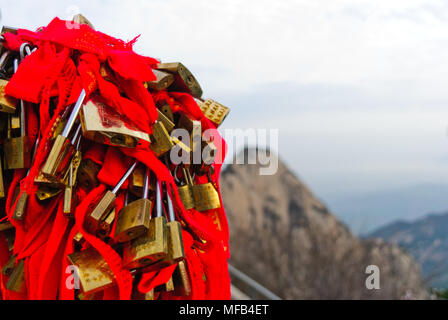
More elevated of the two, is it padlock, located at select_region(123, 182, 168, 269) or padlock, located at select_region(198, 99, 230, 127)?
padlock, located at select_region(198, 99, 230, 127)

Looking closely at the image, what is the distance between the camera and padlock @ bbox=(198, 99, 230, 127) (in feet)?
6.61

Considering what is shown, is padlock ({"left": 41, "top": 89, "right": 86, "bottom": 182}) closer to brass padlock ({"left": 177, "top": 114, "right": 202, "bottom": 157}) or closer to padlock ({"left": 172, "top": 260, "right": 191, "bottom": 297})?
brass padlock ({"left": 177, "top": 114, "right": 202, "bottom": 157})

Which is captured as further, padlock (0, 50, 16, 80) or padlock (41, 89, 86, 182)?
padlock (0, 50, 16, 80)

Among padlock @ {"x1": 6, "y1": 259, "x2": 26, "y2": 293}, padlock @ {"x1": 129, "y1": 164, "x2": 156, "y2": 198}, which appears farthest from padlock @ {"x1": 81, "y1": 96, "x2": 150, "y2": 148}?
padlock @ {"x1": 6, "y1": 259, "x2": 26, "y2": 293}

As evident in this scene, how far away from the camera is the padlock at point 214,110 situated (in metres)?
2.01

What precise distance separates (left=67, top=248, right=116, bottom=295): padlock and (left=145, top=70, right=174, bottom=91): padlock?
2.24 feet

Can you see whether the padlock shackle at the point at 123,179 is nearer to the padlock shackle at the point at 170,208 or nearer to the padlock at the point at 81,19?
the padlock shackle at the point at 170,208

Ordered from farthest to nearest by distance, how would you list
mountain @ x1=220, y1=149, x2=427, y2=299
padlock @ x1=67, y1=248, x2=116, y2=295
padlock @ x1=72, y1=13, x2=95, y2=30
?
mountain @ x1=220, y1=149, x2=427, y2=299 < padlock @ x1=72, y1=13, x2=95, y2=30 < padlock @ x1=67, y1=248, x2=116, y2=295

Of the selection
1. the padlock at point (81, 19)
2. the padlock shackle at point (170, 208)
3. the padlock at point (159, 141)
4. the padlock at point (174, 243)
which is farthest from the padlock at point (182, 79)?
the padlock at point (174, 243)

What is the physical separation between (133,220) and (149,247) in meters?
0.11

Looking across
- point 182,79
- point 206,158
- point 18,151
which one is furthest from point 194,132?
point 18,151

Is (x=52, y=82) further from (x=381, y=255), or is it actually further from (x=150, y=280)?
(x=381, y=255)

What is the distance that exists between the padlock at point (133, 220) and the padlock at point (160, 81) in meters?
0.48
